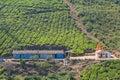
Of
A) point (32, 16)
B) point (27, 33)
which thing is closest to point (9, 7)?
point (32, 16)

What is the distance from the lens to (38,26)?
257 ft

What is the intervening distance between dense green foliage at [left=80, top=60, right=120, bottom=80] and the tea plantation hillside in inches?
249

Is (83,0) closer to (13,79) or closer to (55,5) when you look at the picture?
(55,5)

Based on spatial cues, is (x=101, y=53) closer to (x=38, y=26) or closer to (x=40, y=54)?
(x=40, y=54)

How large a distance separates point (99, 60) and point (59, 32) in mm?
14348

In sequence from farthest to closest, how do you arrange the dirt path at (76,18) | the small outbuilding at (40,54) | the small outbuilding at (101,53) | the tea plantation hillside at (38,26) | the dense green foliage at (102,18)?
1. the dirt path at (76,18)
2. the dense green foliage at (102,18)
3. the tea plantation hillside at (38,26)
4. the small outbuilding at (40,54)
5. the small outbuilding at (101,53)

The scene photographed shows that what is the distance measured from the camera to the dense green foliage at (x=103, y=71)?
2264 inches

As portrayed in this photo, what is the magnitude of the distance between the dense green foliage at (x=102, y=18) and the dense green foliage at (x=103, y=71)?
9.32 meters

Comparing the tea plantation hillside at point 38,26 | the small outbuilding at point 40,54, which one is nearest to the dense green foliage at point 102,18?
the tea plantation hillside at point 38,26

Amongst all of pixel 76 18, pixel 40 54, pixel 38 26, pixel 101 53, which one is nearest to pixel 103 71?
pixel 101 53

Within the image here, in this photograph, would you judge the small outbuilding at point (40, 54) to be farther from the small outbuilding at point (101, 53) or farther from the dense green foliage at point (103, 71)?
the dense green foliage at point (103, 71)

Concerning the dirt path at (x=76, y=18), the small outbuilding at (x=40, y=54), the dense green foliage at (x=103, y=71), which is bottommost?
the dense green foliage at (x=103, y=71)

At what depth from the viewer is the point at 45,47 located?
68312 mm

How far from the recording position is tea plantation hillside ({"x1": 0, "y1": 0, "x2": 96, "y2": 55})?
69.7m
